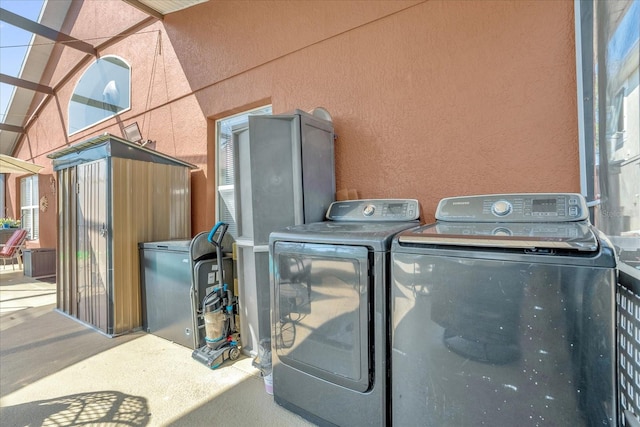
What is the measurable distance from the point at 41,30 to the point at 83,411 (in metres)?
6.75

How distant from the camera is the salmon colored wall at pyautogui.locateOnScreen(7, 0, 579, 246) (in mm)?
1862

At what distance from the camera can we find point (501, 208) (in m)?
1.65

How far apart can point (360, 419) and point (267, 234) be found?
1.29 metres

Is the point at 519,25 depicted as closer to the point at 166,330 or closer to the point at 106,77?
the point at 166,330

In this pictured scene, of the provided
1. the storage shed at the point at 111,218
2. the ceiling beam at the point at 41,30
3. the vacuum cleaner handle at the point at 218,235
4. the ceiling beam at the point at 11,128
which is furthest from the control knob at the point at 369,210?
the ceiling beam at the point at 11,128

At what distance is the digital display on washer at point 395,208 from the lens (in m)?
2.07

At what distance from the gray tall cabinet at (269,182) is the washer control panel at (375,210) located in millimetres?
170

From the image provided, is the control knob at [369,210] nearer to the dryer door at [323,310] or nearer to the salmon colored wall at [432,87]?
the salmon colored wall at [432,87]

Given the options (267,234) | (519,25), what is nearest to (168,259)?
(267,234)

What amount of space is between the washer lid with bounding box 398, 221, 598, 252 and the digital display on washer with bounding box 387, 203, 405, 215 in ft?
2.17

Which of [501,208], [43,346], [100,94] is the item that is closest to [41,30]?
[100,94]

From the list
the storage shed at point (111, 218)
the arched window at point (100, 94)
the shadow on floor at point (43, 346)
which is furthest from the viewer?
the arched window at point (100, 94)

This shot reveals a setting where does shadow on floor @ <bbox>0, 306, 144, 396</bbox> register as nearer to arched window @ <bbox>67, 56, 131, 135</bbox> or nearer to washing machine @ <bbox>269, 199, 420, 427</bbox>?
washing machine @ <bbox>269, 199, 420, 427</bbox>

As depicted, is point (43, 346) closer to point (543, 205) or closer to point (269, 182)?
point (269, 182)
